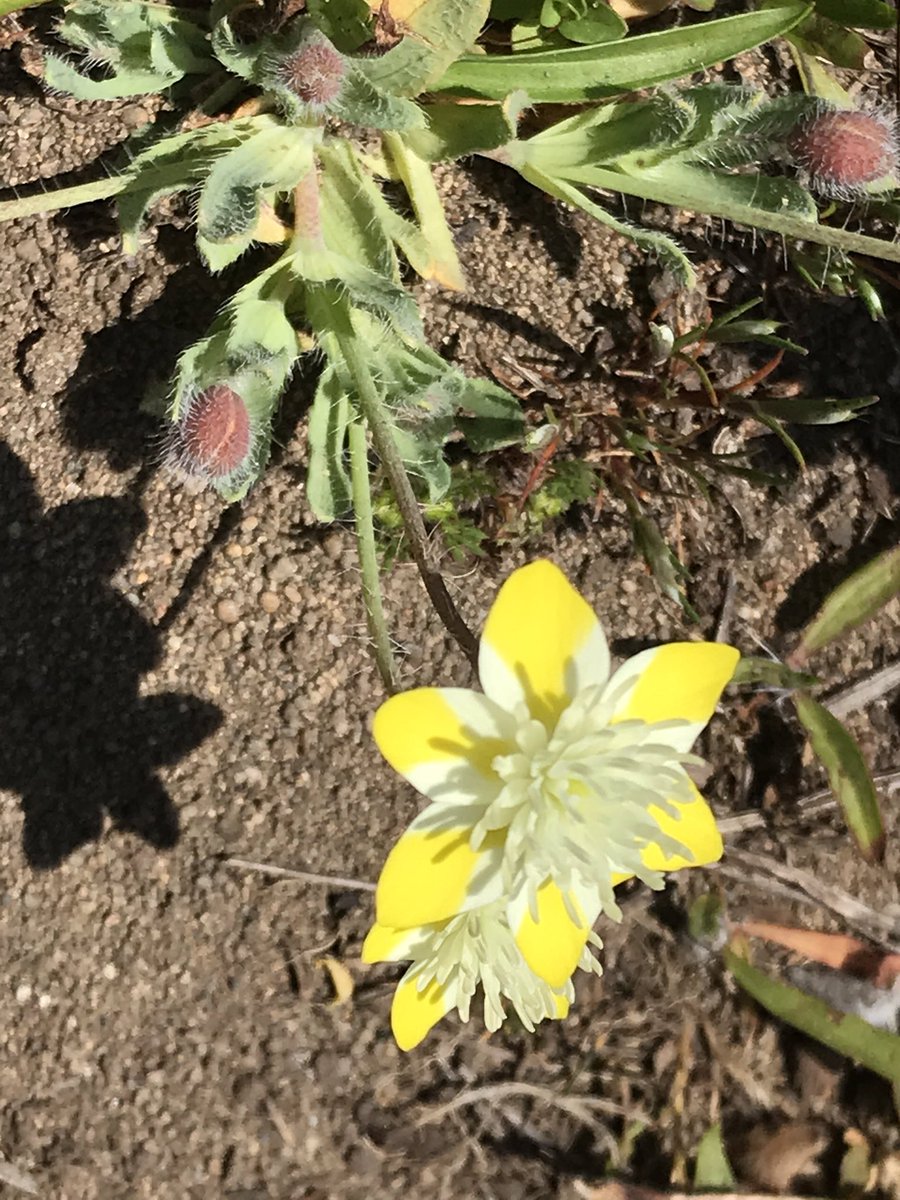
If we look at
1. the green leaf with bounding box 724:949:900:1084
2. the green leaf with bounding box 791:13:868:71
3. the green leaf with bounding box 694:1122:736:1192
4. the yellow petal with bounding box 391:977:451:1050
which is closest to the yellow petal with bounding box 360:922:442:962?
the yellow petal with bounding box 391:977:451:1050

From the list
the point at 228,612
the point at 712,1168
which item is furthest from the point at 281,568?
the point at 712,1168

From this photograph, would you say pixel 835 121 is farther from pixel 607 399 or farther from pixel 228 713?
pixel 228 713

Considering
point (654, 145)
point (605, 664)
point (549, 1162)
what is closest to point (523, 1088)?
point (549, 1162)

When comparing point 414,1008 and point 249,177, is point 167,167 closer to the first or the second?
point 249,177

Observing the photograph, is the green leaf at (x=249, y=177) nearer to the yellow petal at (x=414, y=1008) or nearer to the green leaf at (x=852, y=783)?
the yellow petal at (x=414, y=1008)

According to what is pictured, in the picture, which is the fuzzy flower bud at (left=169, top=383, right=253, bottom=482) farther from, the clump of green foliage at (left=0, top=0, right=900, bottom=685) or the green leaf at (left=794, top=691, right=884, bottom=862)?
the green leaf at (left=794, top=691, right=884, bottom=862)

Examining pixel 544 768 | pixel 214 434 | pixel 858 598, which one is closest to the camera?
pixel 544 768
